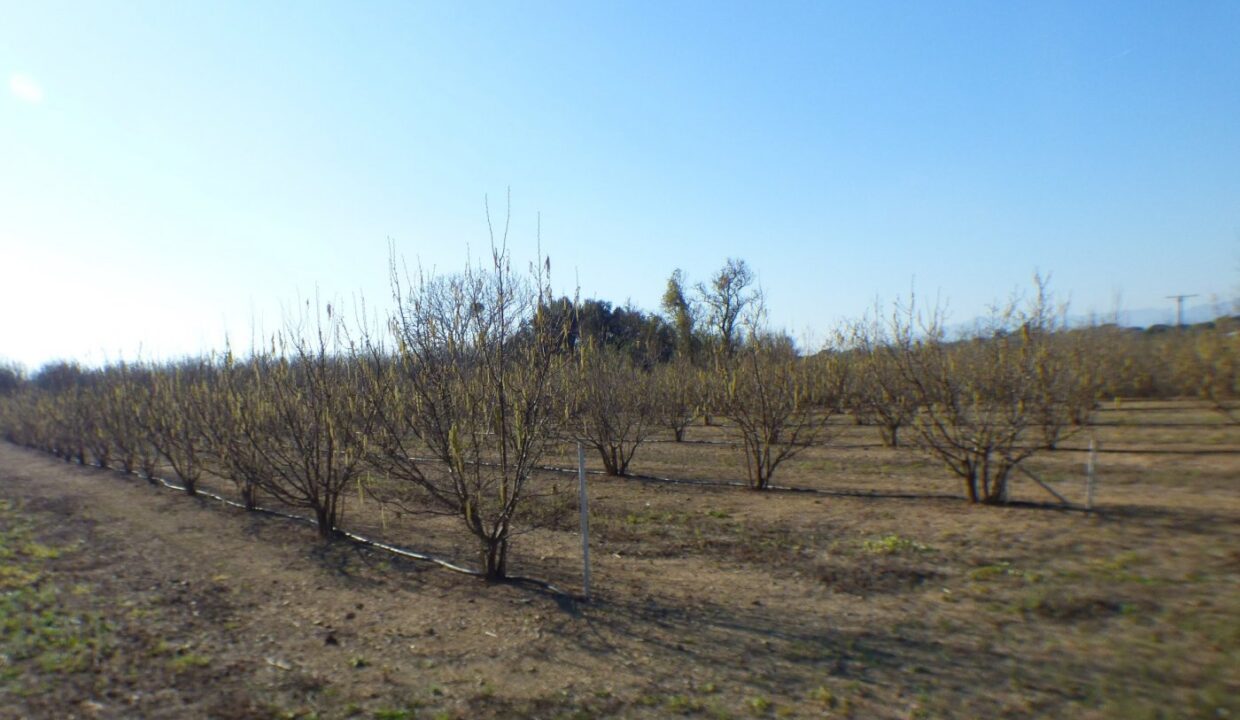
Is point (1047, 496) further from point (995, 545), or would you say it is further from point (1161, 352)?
point (1161, 352)

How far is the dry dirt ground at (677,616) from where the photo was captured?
15.3 ft

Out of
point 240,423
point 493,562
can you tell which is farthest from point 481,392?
point 240,423

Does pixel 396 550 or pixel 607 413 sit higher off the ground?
pixel 607 413

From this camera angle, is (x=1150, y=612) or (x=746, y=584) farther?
(x=746, y=584)

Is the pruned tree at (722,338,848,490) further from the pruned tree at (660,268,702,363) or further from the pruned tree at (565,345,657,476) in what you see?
the pruned tree at (660,268,702,363)

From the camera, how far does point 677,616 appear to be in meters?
6.22

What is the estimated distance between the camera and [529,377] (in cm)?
707

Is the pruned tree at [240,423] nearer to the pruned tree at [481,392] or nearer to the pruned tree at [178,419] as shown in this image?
the pruned tree at [178,419]

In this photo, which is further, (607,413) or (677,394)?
(677,394)

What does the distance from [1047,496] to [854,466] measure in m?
4.57

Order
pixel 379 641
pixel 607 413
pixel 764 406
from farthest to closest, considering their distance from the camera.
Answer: pixel 607 413 → pixel 764 406 → pixel 379 641

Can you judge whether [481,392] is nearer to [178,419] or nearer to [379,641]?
[379,641]

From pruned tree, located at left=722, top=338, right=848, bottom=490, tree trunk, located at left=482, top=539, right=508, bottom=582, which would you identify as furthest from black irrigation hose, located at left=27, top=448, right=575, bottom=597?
pruned tree, located at left=722, top=338, right=848, bottom=490

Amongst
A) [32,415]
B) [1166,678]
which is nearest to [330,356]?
[1166,678]
